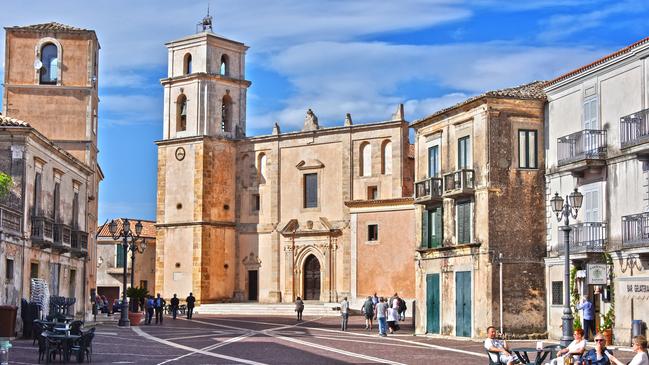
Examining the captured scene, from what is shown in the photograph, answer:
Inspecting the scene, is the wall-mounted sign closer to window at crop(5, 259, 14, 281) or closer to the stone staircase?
window at crop(5, 259, 14, 281)

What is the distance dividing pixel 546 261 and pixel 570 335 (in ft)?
31.3

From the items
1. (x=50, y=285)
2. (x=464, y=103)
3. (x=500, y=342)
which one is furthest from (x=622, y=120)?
(x=50, y=285)

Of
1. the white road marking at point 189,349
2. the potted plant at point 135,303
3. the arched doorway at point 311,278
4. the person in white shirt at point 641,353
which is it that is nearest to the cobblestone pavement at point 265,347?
the white road marking at point 189,349

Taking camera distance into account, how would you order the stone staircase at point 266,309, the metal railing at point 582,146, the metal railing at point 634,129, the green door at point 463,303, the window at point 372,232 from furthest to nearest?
the window at point 372,232 < the stone staircase at point 266,309 < the green door at point 463,303 < the metal railing at point 582,146 < the metal railing at point 634,129

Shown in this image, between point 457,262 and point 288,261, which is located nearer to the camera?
point 457,262

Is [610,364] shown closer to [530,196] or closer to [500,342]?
[500,342]

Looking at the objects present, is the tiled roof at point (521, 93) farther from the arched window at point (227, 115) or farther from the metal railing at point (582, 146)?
the arched window at point (227, 115)

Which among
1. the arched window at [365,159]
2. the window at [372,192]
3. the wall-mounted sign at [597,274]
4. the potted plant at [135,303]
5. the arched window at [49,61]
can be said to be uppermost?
the arched window at [49,61]

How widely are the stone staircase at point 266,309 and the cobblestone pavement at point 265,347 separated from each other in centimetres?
1176

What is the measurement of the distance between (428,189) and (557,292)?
258 inches

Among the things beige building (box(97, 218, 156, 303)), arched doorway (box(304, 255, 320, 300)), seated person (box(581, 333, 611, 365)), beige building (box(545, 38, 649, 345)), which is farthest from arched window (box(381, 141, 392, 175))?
seated person (box(581, 333, 611, 365))

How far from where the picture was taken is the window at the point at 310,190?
62969 mm

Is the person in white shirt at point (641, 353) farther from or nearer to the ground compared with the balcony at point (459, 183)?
nearer to the ground

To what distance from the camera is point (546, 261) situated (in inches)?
1320
